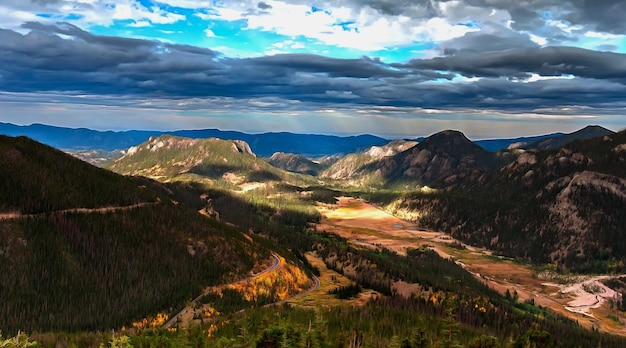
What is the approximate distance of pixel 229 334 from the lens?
13925 centimetres

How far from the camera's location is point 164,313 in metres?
191

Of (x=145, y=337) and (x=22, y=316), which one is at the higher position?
(x=145, y=337)

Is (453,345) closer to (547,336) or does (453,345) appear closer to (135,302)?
(547,336)

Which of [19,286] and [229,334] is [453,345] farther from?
[19,286]

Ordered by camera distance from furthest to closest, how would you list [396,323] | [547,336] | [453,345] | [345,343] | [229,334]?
[396,323], [229,334], [345,343], [547,336], [453,345]

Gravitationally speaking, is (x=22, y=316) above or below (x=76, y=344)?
below

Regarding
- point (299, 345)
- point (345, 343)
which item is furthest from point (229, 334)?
point (299, 345)

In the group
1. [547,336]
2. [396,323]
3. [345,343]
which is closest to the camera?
[547,336]

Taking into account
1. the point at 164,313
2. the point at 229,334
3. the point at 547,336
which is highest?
the point at 547,336

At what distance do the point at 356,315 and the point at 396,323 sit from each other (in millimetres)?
16514

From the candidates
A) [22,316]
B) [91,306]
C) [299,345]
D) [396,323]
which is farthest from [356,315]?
[22,316]

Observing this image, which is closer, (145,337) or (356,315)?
(145,337)

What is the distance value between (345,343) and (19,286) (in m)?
141

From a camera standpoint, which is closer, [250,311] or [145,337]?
[145,337]
